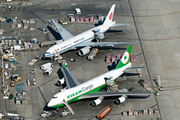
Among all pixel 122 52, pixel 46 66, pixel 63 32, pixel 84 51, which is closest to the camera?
pixel 46 66

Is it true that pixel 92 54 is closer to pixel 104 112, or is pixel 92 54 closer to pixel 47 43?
pixel 47 43

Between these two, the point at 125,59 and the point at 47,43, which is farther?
the point at 47,43

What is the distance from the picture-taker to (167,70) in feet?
353

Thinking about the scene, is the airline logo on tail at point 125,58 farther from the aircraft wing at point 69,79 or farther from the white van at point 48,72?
the white van at point 48,72

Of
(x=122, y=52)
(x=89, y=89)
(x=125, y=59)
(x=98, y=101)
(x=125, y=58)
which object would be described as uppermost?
(x=122, y=52)

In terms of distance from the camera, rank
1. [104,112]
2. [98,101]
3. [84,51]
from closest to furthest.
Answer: [104,112], [98,101], [84,51]

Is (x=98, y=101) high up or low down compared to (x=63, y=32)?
down

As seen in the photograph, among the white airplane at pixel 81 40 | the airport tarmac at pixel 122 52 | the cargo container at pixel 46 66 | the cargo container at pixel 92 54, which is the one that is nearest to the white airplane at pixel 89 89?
the airport tarmac at pixel 122 52

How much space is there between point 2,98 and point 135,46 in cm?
5459

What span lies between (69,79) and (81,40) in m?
21.3

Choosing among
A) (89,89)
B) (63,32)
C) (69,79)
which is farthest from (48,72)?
(63,32)

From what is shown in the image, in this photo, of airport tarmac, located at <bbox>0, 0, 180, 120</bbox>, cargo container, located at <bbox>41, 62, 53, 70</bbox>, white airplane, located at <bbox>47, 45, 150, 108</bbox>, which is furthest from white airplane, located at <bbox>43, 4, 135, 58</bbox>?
white airplane, located at <bbox>47, 45, 150, 108</bbox>

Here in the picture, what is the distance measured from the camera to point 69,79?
317ft

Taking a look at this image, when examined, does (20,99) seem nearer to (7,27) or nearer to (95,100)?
(95,100)
